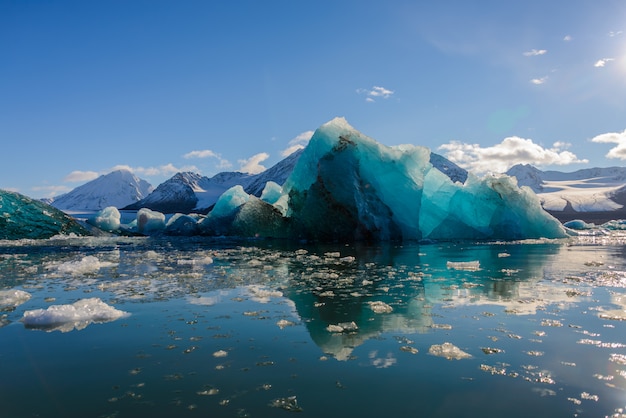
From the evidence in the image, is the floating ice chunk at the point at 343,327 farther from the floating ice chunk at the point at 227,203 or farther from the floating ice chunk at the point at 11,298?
the floating ice chunk at the point at 227,203

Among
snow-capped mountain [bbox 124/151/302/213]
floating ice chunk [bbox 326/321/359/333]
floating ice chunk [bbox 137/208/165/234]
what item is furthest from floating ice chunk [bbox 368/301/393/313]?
snow-capped mountain [bbox 124/151/302/213]

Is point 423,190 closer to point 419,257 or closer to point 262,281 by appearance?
point 419,257

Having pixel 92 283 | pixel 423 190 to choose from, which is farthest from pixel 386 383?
pixel 423 190

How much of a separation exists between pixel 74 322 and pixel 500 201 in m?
17.0

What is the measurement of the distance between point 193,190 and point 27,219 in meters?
141

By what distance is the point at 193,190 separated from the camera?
6132 inches

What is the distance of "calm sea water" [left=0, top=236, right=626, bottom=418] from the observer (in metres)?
2.76

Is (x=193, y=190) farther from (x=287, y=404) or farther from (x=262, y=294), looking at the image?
(x=287, y=404)

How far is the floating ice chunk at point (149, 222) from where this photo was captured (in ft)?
85.0

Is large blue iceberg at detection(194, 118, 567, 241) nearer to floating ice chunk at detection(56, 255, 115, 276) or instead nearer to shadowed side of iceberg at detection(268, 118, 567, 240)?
shadowed side of iceberg at detection(268, 118, 567, 240)

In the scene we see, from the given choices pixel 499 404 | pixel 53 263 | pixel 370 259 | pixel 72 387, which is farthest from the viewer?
pixel 370 259

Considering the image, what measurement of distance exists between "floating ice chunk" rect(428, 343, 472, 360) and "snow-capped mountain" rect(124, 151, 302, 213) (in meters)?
128

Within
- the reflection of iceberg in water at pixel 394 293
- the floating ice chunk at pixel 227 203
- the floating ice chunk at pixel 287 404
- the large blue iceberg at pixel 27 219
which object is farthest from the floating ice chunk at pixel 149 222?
the floating ice chunk at pixel 287 404

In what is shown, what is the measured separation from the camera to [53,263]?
10070 millimetres
